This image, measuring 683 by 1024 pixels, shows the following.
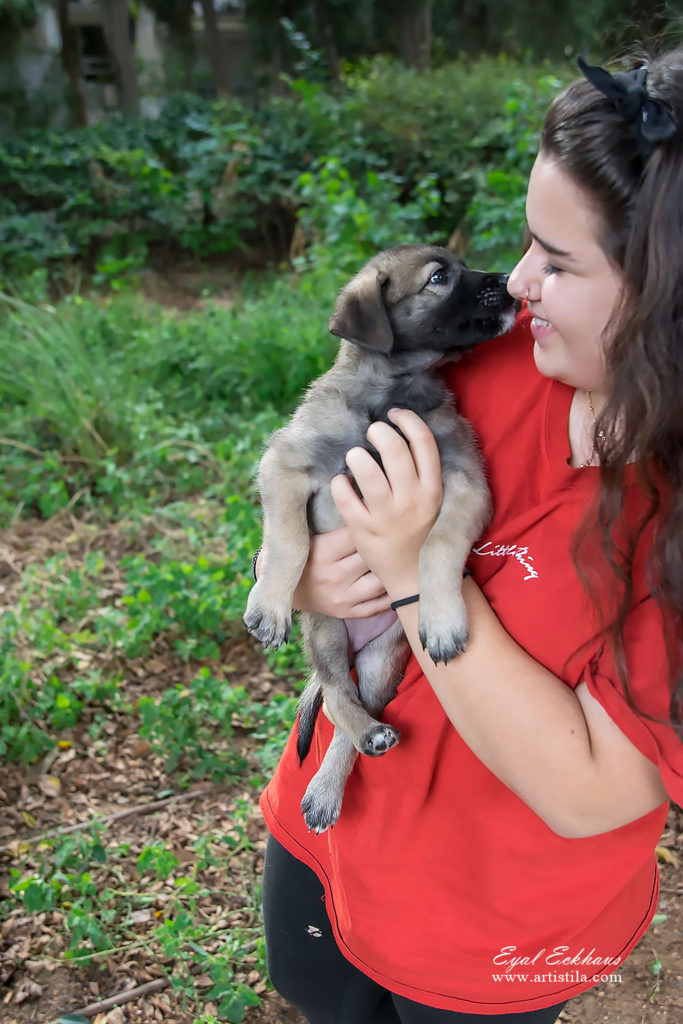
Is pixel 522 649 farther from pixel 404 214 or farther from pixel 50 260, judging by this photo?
pixel 50 260

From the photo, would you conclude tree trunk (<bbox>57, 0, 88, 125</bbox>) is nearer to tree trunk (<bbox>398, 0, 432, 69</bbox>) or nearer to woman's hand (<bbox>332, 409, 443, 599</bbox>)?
tree trunk (<bbox>398, 0, 432, 69</bbox>)

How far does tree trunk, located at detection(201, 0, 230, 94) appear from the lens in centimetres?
1571

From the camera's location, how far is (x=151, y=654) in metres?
4.15

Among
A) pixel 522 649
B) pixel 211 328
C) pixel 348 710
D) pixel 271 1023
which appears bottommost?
pixel 271 1023

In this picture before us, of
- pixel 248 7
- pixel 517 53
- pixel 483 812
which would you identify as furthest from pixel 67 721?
pixel 517 53

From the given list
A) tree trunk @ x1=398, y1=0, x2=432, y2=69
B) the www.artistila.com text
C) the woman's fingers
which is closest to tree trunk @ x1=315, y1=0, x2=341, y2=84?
tree trunk @ x1=398, y1=0, x2=432, y2=69

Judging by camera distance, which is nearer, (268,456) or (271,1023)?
(268,456)

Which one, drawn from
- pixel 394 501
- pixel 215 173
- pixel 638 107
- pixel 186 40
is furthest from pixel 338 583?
pixel 186 40

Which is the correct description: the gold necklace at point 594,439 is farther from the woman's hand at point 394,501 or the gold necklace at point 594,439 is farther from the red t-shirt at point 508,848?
the woman's hand at point 394,501

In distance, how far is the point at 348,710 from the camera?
2039 mm

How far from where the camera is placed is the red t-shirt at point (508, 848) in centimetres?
151

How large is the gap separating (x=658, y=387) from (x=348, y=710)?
1048mm

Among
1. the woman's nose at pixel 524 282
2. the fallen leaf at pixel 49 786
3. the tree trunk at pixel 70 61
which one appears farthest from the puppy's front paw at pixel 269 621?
the tree trunk at pixel 70 61

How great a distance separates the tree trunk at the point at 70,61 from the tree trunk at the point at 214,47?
2479 millimetres
